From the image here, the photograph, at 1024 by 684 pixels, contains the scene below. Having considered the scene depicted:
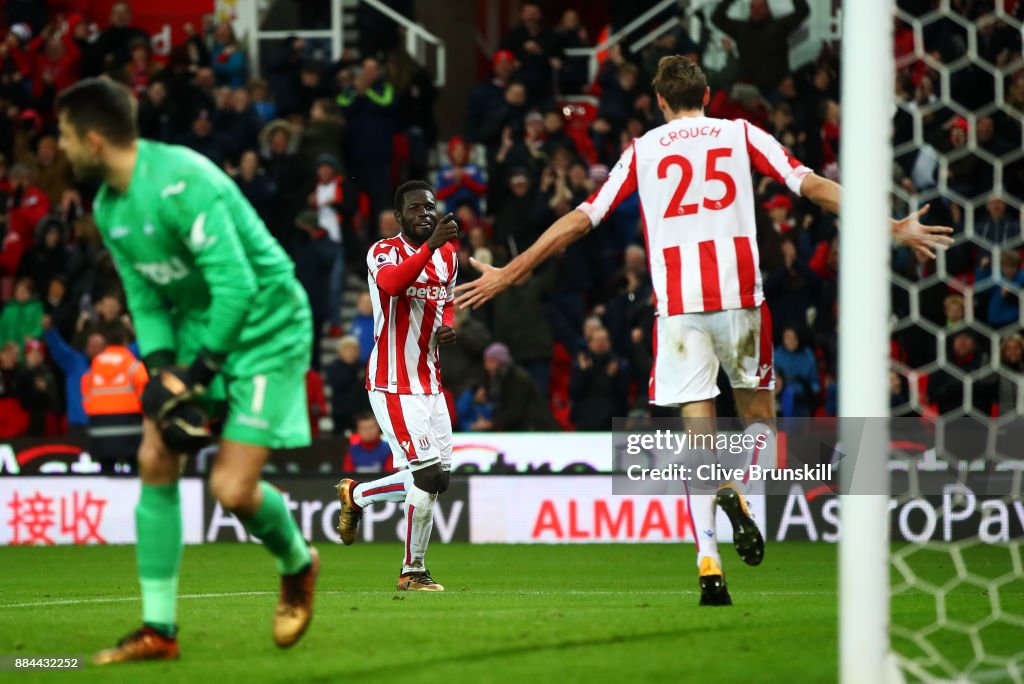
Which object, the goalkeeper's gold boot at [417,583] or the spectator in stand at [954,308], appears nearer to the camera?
the goalkeeper's gold boot at [417,583]

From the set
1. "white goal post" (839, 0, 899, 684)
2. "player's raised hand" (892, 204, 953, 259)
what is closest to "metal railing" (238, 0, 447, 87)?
"player's raised hand" (892, 204, 953, 259)

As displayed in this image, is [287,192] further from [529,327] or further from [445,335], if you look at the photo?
[445,335]

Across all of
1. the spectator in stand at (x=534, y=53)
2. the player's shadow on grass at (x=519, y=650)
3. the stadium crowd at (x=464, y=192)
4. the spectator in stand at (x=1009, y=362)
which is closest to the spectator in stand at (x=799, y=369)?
the stadium crowd at (x=464, y=192)

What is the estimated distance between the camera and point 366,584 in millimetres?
9773

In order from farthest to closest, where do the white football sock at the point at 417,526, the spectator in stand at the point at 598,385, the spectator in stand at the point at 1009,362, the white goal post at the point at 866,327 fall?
the spectator in stand at the point at 598,385 → the spectator in stand at the point at 1009,362 → the white football sock at the point at 417,526 → the white goal post at the point at 866,327

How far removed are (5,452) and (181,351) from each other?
9.86 metres

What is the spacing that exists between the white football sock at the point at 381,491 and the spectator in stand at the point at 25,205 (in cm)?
950

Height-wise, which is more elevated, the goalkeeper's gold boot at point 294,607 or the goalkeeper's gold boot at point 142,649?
the goalkeeper's gold boot at point 294,607

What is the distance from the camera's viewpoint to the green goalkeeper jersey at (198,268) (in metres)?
5.57

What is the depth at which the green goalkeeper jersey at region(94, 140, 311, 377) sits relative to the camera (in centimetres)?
557

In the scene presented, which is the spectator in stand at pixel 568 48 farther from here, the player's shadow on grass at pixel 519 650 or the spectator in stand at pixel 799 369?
the player's shadow on grass at pixel 519 650

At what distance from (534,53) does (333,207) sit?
10.4ft

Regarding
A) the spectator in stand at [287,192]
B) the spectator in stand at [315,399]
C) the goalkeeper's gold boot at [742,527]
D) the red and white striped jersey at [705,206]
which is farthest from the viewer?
the spectator in stand at [287,192]

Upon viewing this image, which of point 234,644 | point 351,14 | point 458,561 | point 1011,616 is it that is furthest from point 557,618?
point 351,14
